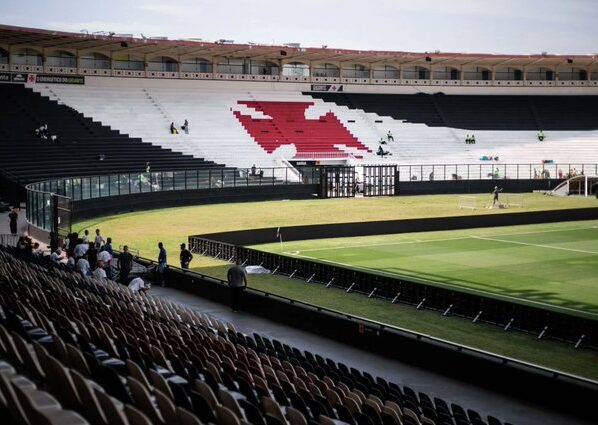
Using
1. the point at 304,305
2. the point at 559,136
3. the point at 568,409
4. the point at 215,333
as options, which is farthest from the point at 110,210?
the point at 559,136

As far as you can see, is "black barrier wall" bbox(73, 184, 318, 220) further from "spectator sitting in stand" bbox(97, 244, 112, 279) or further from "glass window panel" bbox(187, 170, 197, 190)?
"spectator sitting in stand" bbox(97, 244, 112, 279)

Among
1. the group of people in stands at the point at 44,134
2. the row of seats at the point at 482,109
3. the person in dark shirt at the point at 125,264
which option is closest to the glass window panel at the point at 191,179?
the group of people in stands at the point at 44,134

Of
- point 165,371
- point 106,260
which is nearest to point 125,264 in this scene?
point 106,260

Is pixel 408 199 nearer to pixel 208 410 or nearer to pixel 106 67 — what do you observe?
pixel 106 67

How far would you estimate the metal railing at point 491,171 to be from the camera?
7125cm

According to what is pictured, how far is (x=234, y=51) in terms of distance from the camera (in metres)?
76.7

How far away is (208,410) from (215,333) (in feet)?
27.7

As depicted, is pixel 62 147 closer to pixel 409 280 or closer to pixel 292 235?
pixel 292 235

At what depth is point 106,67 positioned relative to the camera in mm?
74062

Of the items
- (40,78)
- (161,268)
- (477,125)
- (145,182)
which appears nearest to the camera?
(161,268)

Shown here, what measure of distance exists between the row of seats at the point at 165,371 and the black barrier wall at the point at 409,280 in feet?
25.5

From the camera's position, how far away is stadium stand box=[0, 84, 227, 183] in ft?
178

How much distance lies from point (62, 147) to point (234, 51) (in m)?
23.1

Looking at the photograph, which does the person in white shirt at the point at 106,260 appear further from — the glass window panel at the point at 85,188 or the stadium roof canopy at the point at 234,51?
the stadium roof canopy at the point at 234,51
